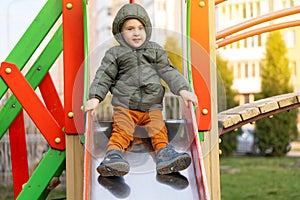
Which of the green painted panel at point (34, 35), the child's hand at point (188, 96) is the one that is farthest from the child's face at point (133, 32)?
the green painted panel at point (34, 35)

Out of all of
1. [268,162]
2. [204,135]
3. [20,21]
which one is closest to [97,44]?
[204,135]

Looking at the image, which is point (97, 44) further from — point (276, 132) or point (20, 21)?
point (276, 132)

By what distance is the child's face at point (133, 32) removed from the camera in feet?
9.82

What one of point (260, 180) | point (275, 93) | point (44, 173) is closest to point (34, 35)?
point (44, 173)

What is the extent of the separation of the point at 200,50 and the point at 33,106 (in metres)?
0.95

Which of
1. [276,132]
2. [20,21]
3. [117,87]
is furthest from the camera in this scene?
[276,132]

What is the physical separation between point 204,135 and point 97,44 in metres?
0.76

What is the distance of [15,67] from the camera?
3.24 metres

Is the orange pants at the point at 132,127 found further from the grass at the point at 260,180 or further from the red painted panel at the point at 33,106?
the grass at the point at 260,180

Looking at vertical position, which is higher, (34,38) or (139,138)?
(34,38)

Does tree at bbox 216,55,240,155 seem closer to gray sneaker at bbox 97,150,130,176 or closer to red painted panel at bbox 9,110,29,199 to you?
red painted panel at bbox 9,110,29,199

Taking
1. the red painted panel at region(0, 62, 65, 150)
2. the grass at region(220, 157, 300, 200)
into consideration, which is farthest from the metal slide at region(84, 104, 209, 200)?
the grass at region(220, 157, 300, 200)

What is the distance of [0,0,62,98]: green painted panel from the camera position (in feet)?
10.9

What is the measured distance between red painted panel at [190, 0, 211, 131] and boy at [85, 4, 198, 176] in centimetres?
17
